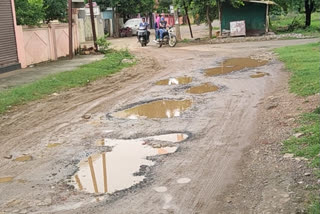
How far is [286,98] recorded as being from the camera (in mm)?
8672

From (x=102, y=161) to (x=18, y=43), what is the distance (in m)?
11.9

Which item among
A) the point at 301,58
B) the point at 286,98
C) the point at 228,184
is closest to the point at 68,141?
the point at 228,184

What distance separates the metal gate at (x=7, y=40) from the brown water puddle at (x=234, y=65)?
23.7ft

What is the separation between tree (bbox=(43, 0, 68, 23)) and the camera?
22.5 metres

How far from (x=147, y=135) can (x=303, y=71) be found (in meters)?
6.10

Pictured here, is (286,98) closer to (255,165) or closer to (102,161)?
(255,165)

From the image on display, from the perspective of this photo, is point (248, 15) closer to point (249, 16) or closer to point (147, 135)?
point (249, 16)

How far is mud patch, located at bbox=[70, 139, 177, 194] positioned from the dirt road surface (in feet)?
0.35

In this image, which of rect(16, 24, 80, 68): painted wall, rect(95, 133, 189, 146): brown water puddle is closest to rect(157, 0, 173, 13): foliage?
rect(16, 24, 80, 68): painted wall

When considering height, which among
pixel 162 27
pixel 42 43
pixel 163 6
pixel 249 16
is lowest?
pixel 42 43

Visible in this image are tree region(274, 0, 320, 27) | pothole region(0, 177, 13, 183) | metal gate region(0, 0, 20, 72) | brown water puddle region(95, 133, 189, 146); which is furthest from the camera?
tree region(274, 0, 320, 27)

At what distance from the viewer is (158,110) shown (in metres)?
8.62

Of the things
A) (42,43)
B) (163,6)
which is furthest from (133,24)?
(42,43)

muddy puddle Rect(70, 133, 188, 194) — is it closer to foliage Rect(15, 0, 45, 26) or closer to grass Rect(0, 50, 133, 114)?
grass Rect(0, 50, 133, 114)
